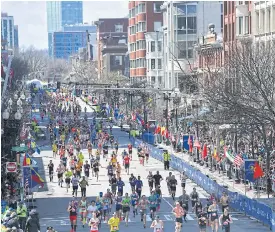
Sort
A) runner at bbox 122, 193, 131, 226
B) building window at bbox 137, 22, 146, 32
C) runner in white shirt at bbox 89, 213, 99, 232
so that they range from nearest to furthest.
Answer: runner in white shirt at bbox 89, 213, 99, 232, runner at bbox 122, 193, 131, 226, building window at bbox 137, 22, 146, 32

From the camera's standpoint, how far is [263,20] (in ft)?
248

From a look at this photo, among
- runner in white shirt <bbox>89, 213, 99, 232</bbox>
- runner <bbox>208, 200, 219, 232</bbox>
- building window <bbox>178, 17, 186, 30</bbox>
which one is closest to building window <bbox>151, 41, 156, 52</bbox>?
building window <bbox>178, 17, 186, 30</bbox>

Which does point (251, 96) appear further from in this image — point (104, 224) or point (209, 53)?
point (209, 53)

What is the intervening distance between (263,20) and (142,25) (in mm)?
72855

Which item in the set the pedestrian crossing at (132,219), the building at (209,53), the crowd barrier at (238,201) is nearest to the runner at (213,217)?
the crowd barrier at (238,201)

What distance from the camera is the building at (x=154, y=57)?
133500mm

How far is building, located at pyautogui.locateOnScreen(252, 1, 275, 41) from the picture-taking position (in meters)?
72.3

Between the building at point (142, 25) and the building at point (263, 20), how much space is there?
2601 inches

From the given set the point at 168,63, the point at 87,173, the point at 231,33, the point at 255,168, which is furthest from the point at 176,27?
the point at 255,168

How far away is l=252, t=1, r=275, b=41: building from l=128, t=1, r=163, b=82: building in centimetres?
6608

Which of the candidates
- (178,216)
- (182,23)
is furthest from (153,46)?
(178,216)

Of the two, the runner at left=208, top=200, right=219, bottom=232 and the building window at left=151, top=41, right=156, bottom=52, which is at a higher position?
the building window at left=151, top=41, right=156, bottom=52

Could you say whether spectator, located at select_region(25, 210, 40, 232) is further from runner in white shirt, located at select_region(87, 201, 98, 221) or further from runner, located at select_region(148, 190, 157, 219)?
runner, located at select_region(148, 190, 157, 219)

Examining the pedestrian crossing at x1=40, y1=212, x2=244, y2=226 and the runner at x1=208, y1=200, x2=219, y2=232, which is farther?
the pedestrian crossing at x1=40, y1=212, x2=244, y2=226
